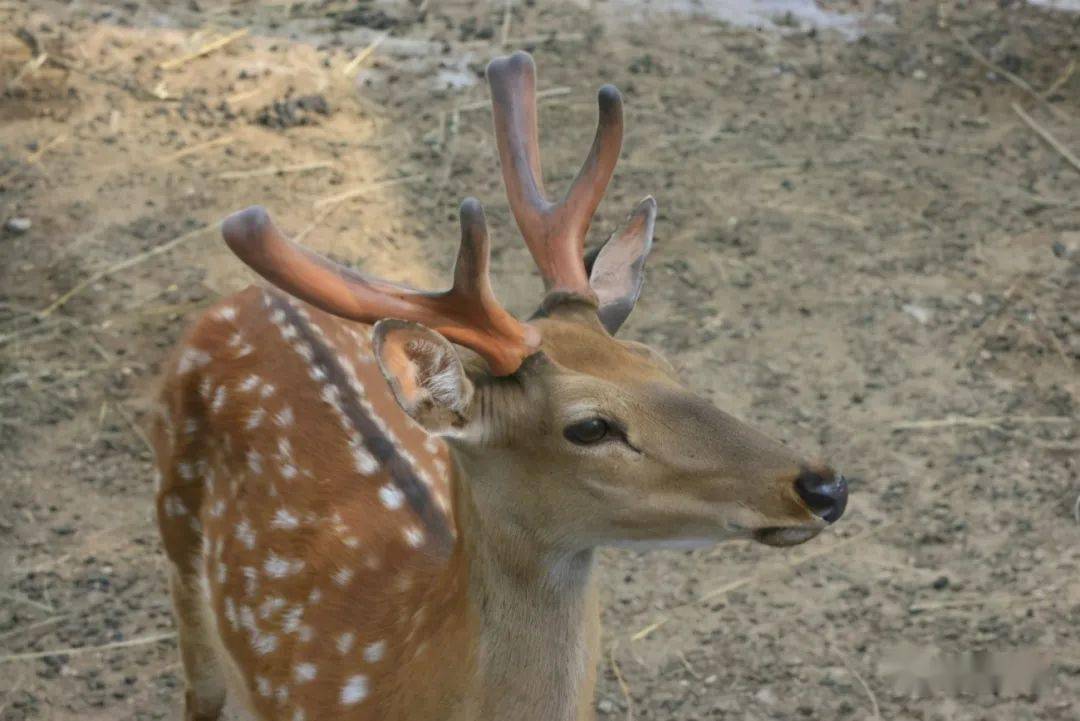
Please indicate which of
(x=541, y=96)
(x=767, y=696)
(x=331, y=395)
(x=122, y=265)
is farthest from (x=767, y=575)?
(x=541, y=96)

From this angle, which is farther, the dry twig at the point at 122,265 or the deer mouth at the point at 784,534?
the dry twig at the point at 122,265

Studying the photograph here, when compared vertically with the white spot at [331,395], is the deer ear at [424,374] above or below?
above

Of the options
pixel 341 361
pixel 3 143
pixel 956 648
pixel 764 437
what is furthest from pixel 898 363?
pixel 3 143

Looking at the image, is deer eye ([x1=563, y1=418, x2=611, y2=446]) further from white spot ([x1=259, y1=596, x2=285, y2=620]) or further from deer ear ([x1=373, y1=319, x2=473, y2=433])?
white spot ([x1=259, y1=596, x2=285, y2=620])

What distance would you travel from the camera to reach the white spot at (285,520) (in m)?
3.31

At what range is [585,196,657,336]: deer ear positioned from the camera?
2.92 m

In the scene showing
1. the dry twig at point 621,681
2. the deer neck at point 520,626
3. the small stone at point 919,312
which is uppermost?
the deer neck at point 520,626

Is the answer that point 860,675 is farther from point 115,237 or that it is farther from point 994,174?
point 115,237

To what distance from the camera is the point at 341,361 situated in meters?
3.51

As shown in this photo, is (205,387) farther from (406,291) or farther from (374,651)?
(406,291)

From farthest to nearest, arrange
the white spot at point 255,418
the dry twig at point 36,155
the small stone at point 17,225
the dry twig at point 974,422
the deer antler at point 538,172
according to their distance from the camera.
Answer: the dry twig at point 36,155 → the small stone at point 17,225 → the dry twig at point 974,422 → the white spot at point 255,418 → the deer antler at point 538,172

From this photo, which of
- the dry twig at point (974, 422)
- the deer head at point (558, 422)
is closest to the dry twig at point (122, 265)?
the dry twig at point (974, 422)

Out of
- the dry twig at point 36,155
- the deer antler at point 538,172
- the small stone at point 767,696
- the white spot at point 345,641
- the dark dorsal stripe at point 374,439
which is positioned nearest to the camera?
the deer antler at point 538,172

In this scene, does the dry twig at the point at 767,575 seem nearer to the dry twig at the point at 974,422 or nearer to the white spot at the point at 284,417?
the dry twig at the point at 974,422
